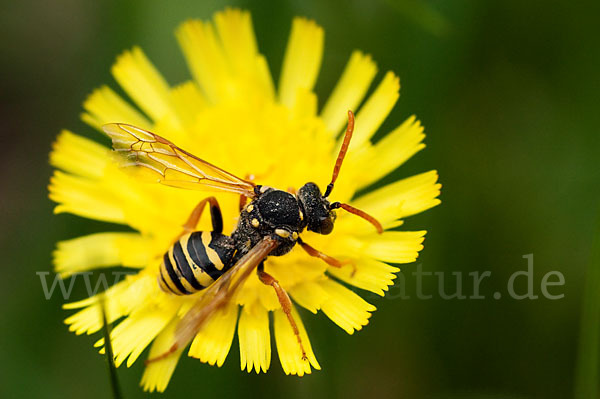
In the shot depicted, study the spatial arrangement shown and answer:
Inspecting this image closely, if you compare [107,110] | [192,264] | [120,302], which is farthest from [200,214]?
[107,110]

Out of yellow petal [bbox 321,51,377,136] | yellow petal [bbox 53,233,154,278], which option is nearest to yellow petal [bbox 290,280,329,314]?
yellow petal [bbox 53,233,154,278]

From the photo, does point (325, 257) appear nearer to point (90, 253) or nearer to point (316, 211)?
point (316, 211)

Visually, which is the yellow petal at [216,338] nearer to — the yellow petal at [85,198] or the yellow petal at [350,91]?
the yellow petal at [85,198]

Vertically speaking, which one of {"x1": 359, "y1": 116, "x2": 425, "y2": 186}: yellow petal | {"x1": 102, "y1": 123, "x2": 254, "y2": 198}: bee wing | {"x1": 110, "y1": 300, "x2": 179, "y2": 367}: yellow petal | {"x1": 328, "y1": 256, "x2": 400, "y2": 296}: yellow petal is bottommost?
{"x1": 110, "y1": 300, "x2": 179, "y2": 367}: yellow petal

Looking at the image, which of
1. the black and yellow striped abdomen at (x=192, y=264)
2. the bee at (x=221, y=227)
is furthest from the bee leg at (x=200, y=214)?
the black and yellow striped abdomen at (x=192, y=264)

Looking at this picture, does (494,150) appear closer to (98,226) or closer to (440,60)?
(440,60)

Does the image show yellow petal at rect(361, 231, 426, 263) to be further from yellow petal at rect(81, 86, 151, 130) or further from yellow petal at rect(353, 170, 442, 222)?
yellow petal at rect(81, 86, 151, 130)
